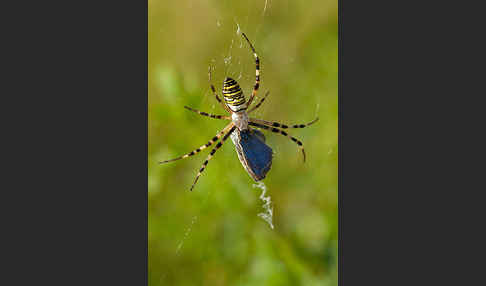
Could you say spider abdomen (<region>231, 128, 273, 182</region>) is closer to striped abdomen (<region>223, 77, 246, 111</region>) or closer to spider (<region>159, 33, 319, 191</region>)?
spider (<region>159, 33, 319, 191</region>)

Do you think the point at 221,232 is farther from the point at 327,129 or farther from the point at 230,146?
the point at 327,129

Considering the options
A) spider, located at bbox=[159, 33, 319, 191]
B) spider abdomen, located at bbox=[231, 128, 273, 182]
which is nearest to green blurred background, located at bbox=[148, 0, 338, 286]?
spider, located at bbox=[159, 33, 319, 191]

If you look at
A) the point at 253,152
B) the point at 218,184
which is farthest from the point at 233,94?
the point at 218,184

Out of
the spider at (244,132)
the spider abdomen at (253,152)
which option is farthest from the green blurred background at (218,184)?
the spider abdomen at (253,152)

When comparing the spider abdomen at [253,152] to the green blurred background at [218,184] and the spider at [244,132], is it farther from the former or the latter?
the green blurred background at [218,184]

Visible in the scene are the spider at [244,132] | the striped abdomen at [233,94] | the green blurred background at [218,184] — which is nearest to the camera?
the striped abdomen at [233,94]

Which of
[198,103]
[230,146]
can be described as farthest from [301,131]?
[198,103]
